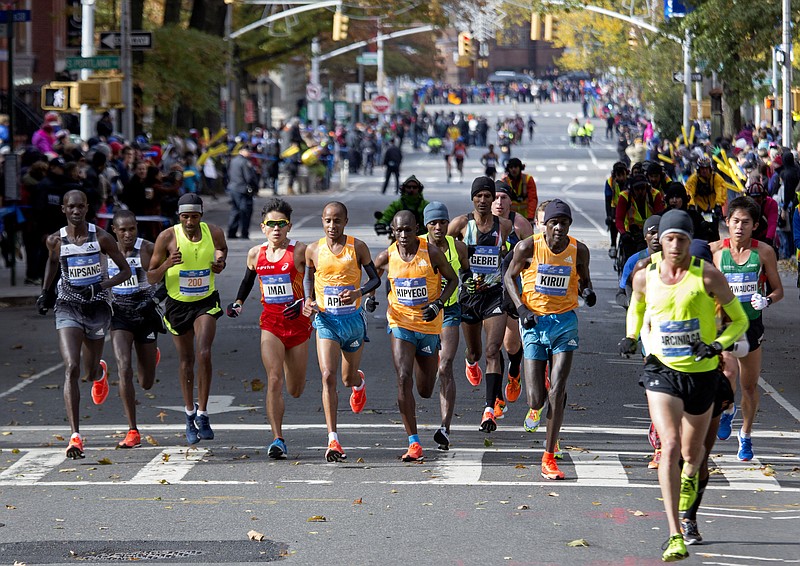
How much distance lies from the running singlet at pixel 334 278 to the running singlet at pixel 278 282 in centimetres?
20

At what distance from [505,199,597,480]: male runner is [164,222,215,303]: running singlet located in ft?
7.59

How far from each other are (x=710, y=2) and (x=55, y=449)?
2266cm

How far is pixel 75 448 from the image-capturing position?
38.7 ft

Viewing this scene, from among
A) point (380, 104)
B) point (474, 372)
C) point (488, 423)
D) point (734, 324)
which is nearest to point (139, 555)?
point (734, 324)

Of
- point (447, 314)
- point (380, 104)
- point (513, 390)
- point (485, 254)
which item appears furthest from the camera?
point (380, 104)

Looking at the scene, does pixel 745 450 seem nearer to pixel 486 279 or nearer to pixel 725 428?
pixel 725 428

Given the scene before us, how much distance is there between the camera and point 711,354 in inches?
341

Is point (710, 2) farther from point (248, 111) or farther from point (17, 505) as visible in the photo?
point (248, 111)

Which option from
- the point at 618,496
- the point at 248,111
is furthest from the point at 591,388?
the point at 248,111

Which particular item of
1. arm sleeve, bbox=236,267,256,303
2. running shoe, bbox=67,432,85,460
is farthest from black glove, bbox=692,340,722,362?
running shoe, bbox=67,432,85,460

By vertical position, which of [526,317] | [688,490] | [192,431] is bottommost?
[192,431]

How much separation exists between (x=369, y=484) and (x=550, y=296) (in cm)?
184

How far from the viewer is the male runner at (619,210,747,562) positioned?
866 centimetres

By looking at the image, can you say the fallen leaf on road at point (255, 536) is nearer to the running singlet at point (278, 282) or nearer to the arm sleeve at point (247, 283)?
the running singlet at point (278, 282)
